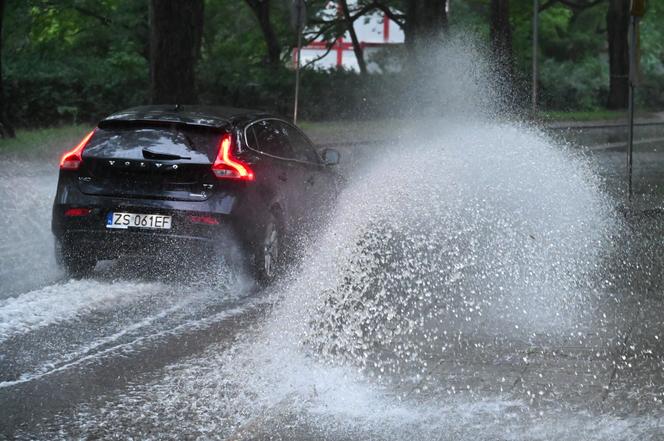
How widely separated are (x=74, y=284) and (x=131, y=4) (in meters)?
31.2

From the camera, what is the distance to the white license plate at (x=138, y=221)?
970 centimetres

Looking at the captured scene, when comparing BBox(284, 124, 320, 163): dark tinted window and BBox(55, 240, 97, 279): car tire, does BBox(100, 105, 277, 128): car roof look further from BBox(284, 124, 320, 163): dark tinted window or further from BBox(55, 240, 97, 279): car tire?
BBox(55, 240, 97, 279): car tire

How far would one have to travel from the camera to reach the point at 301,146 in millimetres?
11594

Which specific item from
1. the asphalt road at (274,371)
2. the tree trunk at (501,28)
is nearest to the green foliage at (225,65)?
the tree trunk at (501,28)

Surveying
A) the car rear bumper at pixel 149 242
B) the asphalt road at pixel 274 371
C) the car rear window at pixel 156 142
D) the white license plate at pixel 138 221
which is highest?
the car rear window at pixel 156 142

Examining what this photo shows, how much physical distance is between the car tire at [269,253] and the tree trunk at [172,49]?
1391cm

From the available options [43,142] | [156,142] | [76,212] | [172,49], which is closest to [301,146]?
[156,142]

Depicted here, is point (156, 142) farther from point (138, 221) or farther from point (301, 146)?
point (301, 146)

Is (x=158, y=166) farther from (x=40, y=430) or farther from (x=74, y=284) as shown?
(x=40, y=430)

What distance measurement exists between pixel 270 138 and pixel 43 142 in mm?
16078

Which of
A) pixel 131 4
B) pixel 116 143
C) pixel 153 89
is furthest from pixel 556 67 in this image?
pixel 116 143

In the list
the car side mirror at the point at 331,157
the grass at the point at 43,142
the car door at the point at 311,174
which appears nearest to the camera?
the car door at the point at 311,174

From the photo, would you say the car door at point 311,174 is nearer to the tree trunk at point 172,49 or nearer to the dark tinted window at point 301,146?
the dark tinted window at point 301,146

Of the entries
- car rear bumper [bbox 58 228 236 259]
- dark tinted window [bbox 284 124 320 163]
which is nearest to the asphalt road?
car rear bumper [bbox 58 228 236 259]
